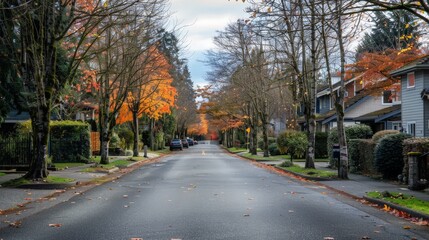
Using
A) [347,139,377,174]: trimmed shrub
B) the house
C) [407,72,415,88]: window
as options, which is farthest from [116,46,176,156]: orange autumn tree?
[347,139,377,174]: trimmed shrub

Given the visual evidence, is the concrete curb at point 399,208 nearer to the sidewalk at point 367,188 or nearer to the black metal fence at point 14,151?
the sidewalk at point 367,188

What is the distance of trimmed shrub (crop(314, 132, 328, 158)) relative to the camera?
4056 cm

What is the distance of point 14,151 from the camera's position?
1039 inches

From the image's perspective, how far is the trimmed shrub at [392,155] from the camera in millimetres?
20453

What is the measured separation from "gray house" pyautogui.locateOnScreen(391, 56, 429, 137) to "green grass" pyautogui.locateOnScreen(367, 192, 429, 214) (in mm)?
15330

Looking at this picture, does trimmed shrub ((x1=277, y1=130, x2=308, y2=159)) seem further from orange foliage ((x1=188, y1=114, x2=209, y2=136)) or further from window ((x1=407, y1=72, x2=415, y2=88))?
orange foliage ((x1=188, y1=114, x2=209, y2=136))

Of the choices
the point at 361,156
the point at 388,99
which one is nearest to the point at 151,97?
the point at 388,99

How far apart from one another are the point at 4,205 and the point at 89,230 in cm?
467

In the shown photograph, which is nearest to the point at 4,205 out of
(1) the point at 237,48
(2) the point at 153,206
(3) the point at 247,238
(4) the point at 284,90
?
(2) the point at 153,206

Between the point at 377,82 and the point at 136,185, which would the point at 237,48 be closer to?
the point at 377,82

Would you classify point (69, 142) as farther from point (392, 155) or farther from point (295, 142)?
point (392, 155)

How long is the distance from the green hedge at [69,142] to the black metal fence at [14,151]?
19.3ft

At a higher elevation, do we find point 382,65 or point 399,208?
point 382,65

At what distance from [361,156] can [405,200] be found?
11.7 m
